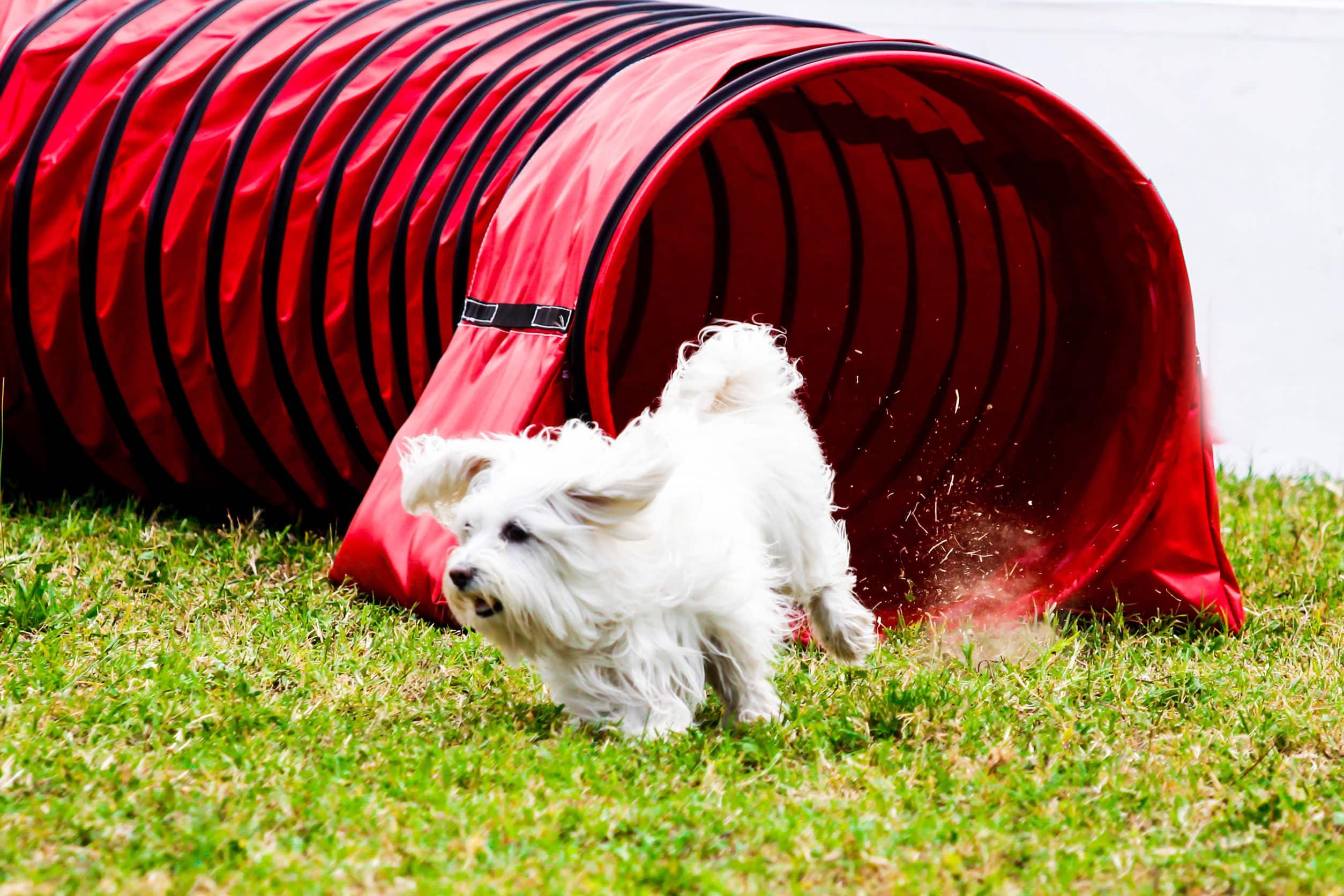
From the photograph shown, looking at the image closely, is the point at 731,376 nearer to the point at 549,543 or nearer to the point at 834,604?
the point at 834,604

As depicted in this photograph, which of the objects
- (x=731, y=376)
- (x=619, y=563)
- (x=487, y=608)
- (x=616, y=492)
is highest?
(x=731, y=376)

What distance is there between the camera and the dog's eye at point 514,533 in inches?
127

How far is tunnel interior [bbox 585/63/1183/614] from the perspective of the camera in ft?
16.3

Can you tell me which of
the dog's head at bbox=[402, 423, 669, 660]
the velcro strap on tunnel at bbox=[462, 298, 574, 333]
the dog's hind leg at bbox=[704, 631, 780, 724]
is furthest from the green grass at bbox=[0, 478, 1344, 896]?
the velcro strap on tunnel at bbox=[462, 298, 574, 333]

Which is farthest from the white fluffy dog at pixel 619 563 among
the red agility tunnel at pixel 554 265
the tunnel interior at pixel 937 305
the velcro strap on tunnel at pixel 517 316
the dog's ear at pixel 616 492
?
the tunnel interior at pixel 937 305

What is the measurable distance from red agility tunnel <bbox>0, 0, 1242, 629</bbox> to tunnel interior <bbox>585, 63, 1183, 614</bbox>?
12mm

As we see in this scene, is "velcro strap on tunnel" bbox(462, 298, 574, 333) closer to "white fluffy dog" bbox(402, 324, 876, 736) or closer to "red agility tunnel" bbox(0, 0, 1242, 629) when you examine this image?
"red agility tunnel" bbox(0, 0, 1242, 629)

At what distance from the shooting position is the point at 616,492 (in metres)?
3.19

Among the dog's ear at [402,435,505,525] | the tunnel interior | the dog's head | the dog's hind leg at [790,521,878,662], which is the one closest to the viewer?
the dog's head

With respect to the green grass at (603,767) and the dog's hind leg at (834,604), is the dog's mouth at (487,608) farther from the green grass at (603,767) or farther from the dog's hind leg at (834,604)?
the dog's hind leg at (834,604)

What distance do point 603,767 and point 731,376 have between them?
1293mm

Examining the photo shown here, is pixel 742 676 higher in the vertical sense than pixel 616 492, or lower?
lower

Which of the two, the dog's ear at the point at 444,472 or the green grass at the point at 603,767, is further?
the dog's ear at the point at 444,472

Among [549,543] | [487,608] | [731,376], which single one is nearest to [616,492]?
[549,543]
